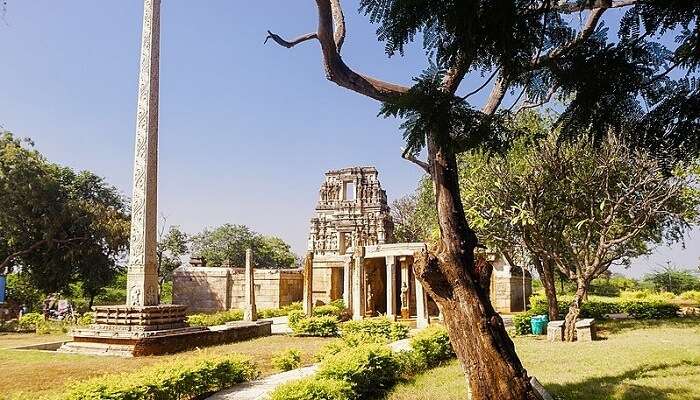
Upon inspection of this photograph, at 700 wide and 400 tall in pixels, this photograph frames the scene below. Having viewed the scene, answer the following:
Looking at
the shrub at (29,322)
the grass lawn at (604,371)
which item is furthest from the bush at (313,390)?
the shrub at (29,322)

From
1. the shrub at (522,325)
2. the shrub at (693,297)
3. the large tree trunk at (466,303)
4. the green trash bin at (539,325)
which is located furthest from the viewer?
the shrub at (693,297)

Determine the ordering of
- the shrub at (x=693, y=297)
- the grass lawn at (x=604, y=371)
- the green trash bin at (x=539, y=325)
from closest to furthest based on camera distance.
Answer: the grass lawn at (x=604, y=371) → the green trash bin at (x=539, y=325) → the shrub at (x=693, y=297)

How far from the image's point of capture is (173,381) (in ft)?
23.3

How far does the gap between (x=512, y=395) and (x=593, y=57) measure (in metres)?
2.81

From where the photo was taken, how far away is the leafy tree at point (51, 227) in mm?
25250

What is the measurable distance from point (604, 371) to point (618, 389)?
1.81 meters

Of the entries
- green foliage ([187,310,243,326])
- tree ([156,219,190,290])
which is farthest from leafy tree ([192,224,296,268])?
green foliage ([187,310,243,326])

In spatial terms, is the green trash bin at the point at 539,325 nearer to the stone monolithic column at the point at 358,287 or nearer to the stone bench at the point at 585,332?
the stone bench at the point at 585,332

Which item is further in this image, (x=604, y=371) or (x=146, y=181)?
(x=146, y=181)

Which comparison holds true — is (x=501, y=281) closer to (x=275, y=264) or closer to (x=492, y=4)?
(x=492, y=4)

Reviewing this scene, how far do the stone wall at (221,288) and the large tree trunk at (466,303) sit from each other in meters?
26.5

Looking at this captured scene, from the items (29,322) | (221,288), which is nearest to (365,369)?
(29,322)

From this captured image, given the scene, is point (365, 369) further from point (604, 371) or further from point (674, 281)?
point (674, 281)

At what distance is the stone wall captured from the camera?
99.5ft
